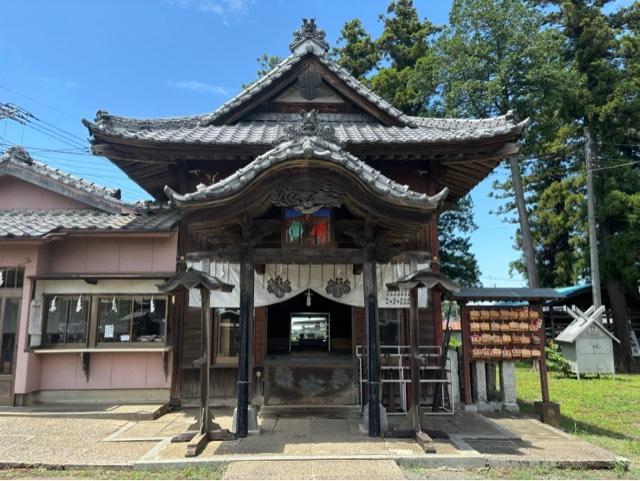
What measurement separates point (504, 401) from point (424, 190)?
4.90 meters

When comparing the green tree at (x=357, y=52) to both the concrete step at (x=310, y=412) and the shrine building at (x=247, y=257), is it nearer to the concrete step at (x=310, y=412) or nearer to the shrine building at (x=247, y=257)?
the shrine building at (x=247, y=257)

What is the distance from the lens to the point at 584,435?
7.98 metres

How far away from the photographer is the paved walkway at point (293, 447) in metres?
5.59

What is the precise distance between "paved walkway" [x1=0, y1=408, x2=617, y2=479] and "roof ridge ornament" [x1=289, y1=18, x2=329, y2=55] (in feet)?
28.6

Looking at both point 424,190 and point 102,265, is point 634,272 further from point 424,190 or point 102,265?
point 102,265

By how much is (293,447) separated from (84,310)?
625 centimetres

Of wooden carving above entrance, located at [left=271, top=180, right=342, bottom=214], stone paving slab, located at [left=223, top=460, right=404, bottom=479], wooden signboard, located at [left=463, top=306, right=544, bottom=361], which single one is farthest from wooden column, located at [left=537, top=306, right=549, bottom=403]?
wooden carving above entrance, located at [left=271, top=180, right=342, bottom=214]

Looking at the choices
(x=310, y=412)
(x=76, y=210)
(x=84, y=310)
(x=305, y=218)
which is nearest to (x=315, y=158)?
(x=305, y=218)

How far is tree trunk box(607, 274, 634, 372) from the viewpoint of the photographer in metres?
19.8

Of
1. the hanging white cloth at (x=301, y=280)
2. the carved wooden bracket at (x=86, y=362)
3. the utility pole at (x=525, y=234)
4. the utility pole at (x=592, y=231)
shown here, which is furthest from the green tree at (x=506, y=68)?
the carved wooden bracket at (x=86, y=362)

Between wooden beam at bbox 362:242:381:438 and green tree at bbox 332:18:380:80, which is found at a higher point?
green tree at bbox 332:18:380:80

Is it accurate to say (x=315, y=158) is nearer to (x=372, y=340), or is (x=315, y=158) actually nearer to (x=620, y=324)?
(x=372, y=340)

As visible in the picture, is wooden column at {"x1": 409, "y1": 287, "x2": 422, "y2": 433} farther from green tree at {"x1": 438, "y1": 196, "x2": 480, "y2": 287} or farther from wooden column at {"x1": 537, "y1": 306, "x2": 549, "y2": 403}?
green tree at {"x1": 438, "y1": 196, "x2": 480, "y2": 287}

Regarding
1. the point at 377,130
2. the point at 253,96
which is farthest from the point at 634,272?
the point at 253,96
